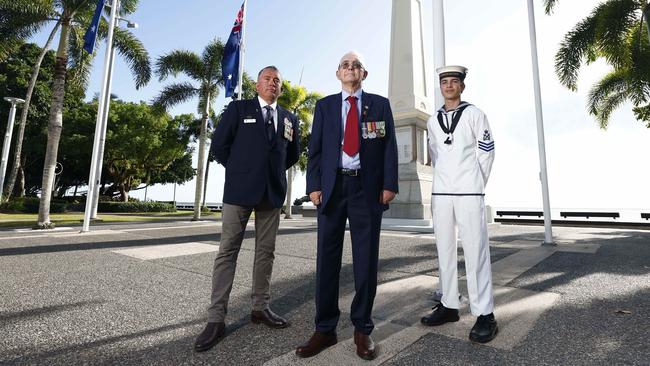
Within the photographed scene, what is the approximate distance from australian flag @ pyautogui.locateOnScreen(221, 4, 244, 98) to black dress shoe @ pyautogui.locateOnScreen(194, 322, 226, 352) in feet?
32.1

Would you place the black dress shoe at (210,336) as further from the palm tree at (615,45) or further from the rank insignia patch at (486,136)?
the palm tree at (615,45)

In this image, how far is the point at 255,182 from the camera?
9.39 feet

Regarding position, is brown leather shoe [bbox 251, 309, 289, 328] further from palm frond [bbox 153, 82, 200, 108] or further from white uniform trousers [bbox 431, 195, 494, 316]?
palm frond [bbox 153, 82, 200, 108]

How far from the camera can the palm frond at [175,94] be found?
21.7 m

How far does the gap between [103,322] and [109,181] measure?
141ft

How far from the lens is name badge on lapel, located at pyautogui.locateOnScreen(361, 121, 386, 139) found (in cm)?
259

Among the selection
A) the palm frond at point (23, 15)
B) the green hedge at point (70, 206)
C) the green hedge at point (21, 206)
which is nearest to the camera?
the palm frond at point (23, 15)

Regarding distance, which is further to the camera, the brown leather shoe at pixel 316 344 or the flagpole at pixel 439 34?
the flagpole at pixel 439 34

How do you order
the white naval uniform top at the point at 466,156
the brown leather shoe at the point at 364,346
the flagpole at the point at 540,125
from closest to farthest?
1. the brown leather shoe at the point at 364,346
2. the white naval uniform top at the point at 466,156
3. the flagpole at the point at 540,125

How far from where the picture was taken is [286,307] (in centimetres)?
343

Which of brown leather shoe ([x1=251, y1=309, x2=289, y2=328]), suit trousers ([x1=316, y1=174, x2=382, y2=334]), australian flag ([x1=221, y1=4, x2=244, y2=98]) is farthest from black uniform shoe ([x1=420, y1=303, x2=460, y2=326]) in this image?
australian flag ([x1=221, y1=4, x2=244, y2=98])

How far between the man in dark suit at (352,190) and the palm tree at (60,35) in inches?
533

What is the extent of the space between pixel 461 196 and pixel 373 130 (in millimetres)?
899

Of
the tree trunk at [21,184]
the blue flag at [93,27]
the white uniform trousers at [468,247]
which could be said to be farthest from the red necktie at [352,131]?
the tree trunk at [21,184]
